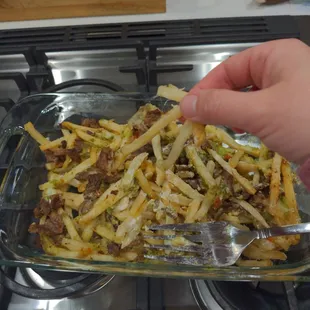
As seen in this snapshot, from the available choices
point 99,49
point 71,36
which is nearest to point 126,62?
point 99,49

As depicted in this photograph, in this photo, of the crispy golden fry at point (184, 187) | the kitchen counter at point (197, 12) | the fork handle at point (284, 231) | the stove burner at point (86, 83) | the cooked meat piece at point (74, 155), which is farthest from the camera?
the kitchen counter at point (197, 12)

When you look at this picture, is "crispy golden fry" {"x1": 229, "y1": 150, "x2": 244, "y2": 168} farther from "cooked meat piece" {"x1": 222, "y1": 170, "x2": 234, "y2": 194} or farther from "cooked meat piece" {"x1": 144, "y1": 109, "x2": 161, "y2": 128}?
"cooked meat piece" {"x1": 144, "y1": 109, "x2": 161, "y2": 128}

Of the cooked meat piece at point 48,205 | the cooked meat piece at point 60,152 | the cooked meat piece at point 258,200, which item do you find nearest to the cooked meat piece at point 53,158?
the cooked meat piece at point 60,152

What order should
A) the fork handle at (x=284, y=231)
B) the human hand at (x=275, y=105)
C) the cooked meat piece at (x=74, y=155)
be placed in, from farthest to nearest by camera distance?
the cooked meat piece at (x=74, y=155)
the fork handle at (x=284, y=231)
the human hand at (x=275, y=105)

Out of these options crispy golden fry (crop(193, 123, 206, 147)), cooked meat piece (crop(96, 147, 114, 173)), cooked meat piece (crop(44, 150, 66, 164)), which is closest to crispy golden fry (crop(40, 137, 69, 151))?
cooked meat piece (crop(44, 150, 66, 164))

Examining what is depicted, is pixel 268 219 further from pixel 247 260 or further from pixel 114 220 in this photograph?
pixel 114 220

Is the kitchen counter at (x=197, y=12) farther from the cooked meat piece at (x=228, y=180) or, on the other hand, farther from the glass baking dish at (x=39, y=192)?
the cooked meat piece at (x=228, y=180)

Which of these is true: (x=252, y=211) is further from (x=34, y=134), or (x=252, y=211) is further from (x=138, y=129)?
(x=34, y=134)
